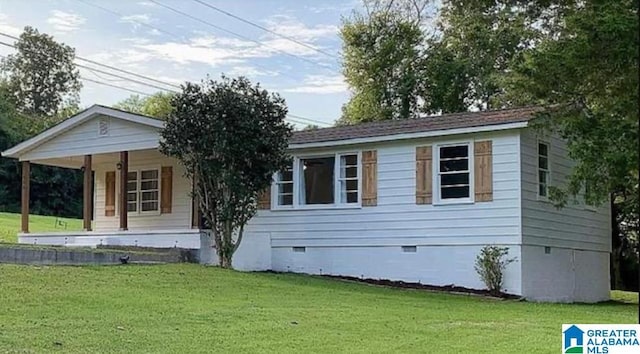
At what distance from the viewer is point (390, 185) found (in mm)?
17578

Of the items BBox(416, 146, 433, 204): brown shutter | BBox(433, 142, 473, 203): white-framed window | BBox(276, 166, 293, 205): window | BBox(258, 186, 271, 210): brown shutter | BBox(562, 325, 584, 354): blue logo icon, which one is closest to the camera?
BBox(562, 325, 584, 354): blue logo icon

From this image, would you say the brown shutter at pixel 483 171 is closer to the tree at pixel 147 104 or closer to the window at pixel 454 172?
the window at pixel 454 172

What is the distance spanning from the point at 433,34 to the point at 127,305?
66.9ft

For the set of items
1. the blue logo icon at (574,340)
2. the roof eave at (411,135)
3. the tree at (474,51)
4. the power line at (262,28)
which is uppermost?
the power line at (262,28)

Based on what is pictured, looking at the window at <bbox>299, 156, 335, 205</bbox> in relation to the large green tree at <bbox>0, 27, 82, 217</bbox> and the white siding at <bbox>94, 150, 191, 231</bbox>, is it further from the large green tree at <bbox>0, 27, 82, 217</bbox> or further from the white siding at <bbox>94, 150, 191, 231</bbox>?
the large green tree at <bbox>0, 27, 82, 217</bbox>

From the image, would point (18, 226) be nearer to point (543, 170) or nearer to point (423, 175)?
point (423, 175)

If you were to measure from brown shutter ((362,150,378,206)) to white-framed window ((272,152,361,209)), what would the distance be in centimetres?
16

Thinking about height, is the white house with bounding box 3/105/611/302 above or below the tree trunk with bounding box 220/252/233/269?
above

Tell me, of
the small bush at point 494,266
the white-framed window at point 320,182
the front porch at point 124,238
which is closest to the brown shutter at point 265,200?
the white-framed window at point 320,182

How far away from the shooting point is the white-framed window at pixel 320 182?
719 inches

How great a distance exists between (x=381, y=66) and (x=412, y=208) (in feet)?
44.8

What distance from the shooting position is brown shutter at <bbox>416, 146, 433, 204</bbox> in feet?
55.8

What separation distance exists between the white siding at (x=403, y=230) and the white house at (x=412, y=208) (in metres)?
0.02

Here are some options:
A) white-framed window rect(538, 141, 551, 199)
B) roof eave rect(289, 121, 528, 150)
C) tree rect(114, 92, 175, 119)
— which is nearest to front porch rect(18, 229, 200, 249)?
roof eave rect(289, 121, 528, 150)
